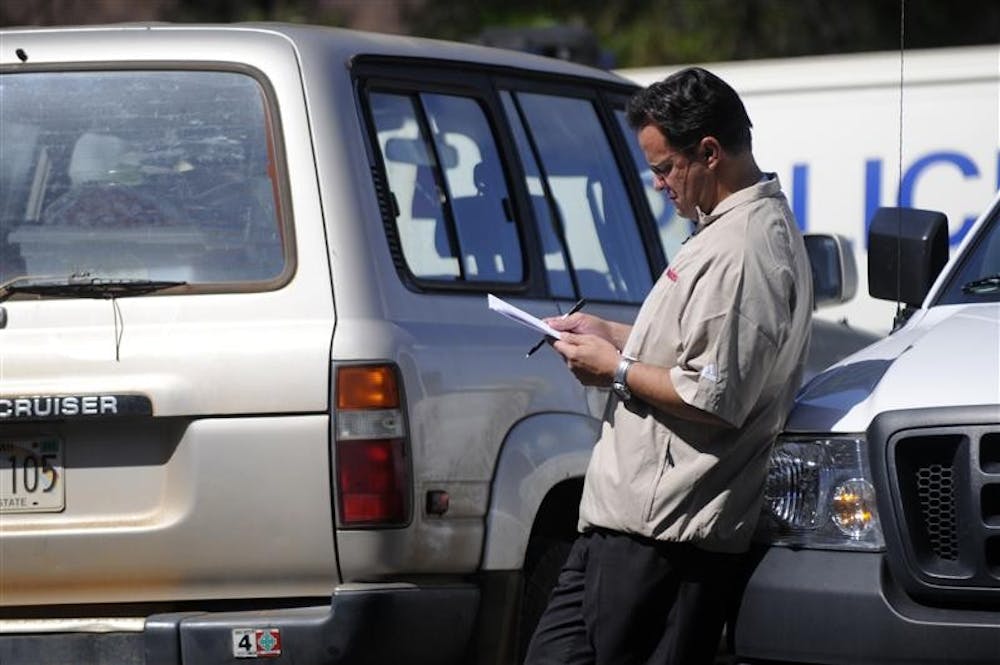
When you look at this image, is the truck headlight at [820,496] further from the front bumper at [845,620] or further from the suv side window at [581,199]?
the suv side window at [581,199]

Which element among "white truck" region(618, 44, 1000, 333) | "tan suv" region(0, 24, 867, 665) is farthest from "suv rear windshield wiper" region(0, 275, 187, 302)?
"white truck" region(618, 44, 1000, 333)

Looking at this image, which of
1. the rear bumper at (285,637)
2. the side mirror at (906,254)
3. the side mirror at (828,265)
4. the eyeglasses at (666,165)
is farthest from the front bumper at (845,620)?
the side mirror at (828,265)

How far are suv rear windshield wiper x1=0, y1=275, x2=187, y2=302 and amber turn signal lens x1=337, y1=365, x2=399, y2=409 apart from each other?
0.52 meters

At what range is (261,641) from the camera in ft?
14.6

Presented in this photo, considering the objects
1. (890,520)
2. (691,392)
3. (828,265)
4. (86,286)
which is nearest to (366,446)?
(86,286)

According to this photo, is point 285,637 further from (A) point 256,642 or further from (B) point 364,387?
(B) point 364,387

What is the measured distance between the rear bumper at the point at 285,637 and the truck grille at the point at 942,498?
4.27 ft

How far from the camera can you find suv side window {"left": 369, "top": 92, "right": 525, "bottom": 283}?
16.0ft

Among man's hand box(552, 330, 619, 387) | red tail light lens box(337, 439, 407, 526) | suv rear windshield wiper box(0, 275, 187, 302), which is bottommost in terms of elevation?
red tail light lens box(337, 439, 407, 526)

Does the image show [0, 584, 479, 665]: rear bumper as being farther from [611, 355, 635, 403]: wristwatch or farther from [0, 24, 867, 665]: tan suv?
[611, 355, 635, 403]: wristwatch

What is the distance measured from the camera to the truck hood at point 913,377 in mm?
3760

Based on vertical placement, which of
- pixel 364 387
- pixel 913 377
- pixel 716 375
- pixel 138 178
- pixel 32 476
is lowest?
pixel 32 476

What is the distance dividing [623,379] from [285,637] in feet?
A: 4.04

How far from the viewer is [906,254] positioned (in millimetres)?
4809
